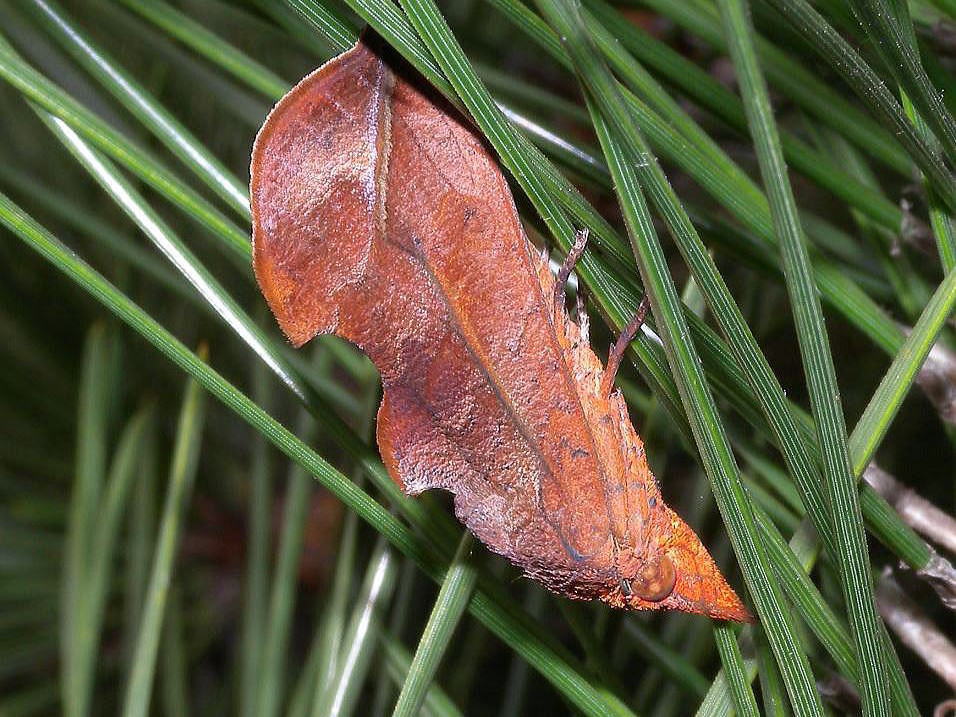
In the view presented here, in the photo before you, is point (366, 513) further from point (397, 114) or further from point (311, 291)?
point (397, 114)

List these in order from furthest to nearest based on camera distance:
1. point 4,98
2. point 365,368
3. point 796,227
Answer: point 4,98 < point 365,368 < point 796,227

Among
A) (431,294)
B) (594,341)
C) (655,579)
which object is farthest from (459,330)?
(594,341)

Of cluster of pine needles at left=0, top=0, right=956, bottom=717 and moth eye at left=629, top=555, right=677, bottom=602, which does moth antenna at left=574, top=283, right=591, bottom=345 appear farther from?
moth eye at left=629, top=555, right=677, bottom=602

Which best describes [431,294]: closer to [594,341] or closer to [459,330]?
[459,330]

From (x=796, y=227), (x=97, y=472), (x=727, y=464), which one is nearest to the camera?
(x=796, y=227)

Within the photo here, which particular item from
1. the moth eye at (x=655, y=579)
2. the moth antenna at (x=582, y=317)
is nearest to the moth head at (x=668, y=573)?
the moth eye at (x=655, y=579)

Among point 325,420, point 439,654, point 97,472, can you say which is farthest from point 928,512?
point 97,472

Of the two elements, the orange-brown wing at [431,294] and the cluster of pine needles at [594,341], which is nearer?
the cluster of pine needles at [594,341]

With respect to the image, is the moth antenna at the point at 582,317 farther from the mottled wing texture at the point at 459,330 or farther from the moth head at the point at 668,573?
the moth head at the point at 668,573
